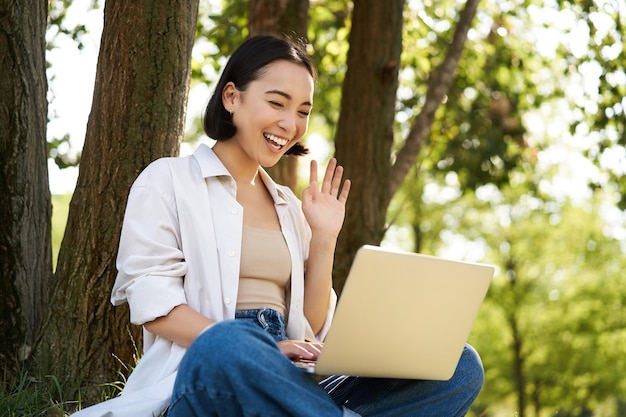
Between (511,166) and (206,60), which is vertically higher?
(206,60)

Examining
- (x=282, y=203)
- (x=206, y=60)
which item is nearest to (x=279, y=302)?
(x=282, y=203)

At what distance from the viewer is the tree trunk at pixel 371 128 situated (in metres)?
6.51

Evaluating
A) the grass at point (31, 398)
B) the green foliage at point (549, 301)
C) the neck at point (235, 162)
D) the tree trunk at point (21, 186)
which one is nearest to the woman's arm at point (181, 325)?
the neck at point (235, 162)

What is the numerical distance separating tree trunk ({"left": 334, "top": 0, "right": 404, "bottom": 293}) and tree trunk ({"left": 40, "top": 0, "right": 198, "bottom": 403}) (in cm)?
250

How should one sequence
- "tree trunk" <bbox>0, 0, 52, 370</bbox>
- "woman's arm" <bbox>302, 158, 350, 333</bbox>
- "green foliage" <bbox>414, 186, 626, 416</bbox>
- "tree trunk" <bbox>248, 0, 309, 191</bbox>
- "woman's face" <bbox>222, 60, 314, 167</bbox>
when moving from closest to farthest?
"woman's face" <bbox>222, 60, 314, 167</bbox> → "woman's arm" <bbox>302, 158, 350, 333</bbox> → "tree trunk" <bbox>0, 0, 52, 370</bbox> → "tree trunk" <bbox>248, 0, 309, 191</bbox> → "green foliage" <bbox>414, 186, 626, 416</bbox>

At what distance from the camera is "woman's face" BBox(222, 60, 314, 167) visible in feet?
10.5

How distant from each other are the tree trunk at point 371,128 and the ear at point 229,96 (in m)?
3.23

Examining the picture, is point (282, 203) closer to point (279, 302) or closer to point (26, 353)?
point (279, 302)

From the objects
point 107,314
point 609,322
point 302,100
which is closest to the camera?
point 302,100

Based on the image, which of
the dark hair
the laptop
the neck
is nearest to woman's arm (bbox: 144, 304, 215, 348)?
the laptop

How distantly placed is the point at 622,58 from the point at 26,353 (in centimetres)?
602

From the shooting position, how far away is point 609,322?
25.4m

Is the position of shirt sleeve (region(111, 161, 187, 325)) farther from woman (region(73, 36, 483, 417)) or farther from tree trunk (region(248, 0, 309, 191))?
tree trunk (region(248, 0, 309, 191))

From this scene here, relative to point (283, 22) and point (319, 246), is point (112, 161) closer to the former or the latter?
point (319, 246)
